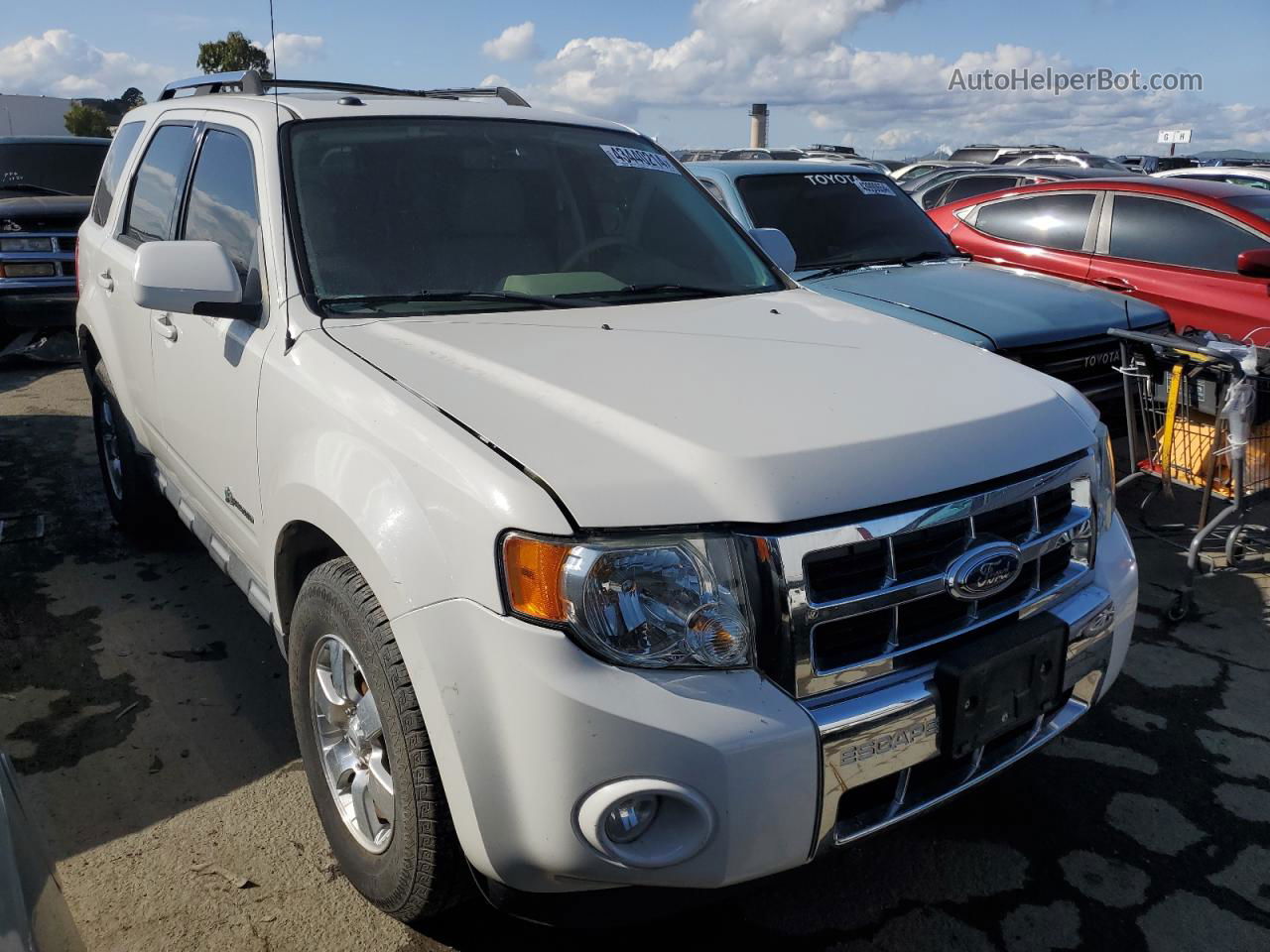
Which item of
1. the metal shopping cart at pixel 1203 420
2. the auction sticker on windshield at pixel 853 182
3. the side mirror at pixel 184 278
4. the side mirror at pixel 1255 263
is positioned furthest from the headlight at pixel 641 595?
the side mirror at pixel 1255 263

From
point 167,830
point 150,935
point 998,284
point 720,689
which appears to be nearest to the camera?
point 720,689

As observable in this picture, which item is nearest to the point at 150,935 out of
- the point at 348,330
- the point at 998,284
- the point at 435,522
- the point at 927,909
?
the point at 435,522

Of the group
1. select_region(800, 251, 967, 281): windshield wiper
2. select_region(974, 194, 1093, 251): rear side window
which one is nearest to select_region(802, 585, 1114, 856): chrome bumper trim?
select_region(800, 251, 967, 281): windshield wiper

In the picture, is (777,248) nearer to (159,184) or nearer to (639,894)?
(159,184)

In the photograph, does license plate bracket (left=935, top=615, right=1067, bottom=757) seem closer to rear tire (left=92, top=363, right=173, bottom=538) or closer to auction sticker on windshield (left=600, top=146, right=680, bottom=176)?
auction sticker on windshield (left=600, top=146, right=680, bottom=176)

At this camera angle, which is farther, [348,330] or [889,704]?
[348,330]

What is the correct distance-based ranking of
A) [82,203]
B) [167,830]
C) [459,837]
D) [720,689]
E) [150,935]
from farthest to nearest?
[82,203] → [167,830] → [150,935] → [459,837] → [720,689]

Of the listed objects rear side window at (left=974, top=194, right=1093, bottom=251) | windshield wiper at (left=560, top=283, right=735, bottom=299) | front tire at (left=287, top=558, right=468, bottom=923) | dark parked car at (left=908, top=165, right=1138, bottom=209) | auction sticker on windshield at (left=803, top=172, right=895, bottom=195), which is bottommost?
front tire at (left=287, top=558, right=468, bottom=923)

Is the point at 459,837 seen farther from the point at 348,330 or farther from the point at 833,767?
the point at 348,330

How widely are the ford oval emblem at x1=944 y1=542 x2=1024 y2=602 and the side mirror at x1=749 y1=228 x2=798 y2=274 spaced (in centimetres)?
179

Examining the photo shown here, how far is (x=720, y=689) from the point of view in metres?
1.77

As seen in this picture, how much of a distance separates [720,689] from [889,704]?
1.12ft

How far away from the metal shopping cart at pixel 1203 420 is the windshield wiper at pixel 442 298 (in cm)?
246

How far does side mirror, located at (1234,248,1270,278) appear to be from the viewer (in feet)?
18.5
